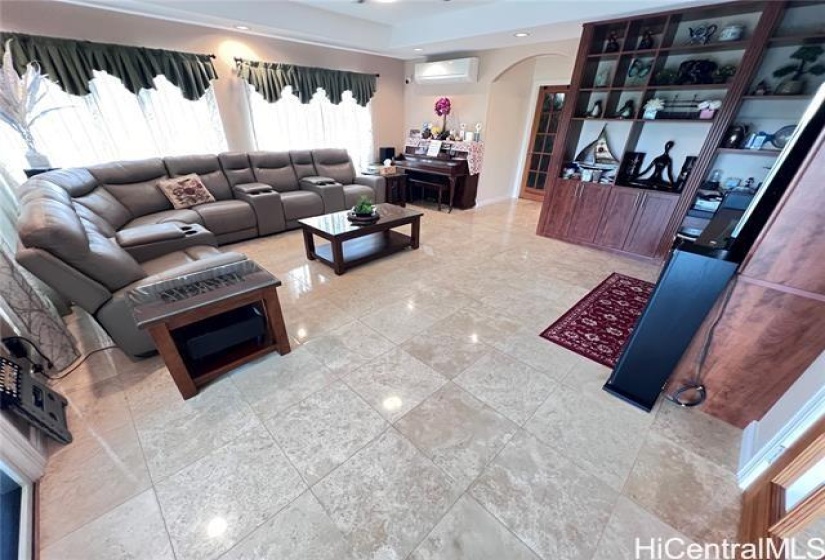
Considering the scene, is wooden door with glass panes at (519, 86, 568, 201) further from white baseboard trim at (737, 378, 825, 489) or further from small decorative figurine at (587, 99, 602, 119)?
white baseboard trim at (737, 378, 825, 489)

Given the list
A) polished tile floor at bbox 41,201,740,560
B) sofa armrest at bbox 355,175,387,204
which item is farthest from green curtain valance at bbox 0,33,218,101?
polished tile floor at bbox 41,201,740,560

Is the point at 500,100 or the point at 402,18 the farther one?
the point at 500,100

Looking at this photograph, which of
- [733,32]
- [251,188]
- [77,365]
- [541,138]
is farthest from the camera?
[541,138]

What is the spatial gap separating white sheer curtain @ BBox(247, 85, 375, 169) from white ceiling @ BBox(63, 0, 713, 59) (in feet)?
2.47

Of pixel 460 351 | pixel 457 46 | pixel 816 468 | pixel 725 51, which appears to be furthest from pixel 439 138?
pixel 816 468

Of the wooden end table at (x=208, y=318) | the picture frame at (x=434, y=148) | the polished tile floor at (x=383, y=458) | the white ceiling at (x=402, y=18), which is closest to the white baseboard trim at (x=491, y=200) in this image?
the picture frame at (x=434, y=148)

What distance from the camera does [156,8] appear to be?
2.94 m

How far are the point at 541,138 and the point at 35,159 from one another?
247 inches

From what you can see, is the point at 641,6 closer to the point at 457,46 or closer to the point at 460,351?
the point at 457,46

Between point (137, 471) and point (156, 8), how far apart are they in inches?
155

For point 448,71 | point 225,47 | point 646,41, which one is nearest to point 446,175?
point 448,71

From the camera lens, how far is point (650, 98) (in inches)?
124

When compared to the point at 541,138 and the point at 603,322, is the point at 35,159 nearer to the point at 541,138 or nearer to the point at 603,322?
the point at 603,322

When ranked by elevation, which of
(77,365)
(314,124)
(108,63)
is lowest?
(77,365)
